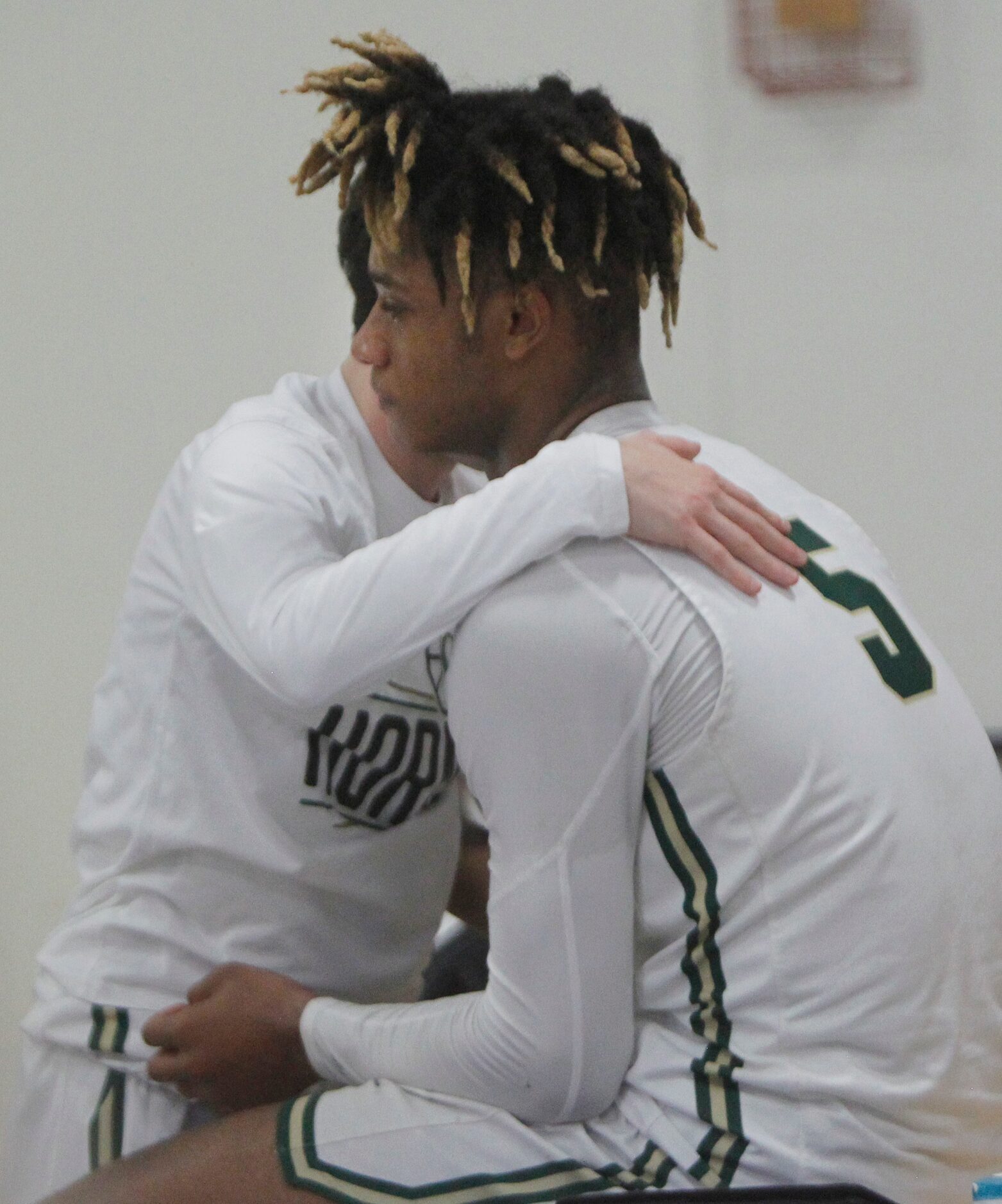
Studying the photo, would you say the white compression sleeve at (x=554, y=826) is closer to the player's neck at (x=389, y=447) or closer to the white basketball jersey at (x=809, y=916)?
the white basketball jersey at (x=809, y=916)

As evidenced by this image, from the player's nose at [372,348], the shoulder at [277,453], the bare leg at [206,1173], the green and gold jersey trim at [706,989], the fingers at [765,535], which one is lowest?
the bare leg at [206,1173]

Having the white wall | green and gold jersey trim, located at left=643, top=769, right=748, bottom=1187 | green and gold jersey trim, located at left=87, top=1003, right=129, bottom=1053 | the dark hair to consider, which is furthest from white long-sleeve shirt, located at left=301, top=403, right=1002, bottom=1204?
the white wall

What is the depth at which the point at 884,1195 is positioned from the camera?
907mm

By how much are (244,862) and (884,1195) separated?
60cm

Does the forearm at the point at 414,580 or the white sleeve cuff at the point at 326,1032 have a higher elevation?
the forearm at the point at 414,580

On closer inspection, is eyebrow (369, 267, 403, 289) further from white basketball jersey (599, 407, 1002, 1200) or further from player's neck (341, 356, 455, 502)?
white basketball jersey (599, 407, 1002, 1200)

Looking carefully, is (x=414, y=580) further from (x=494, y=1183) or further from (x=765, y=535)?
(x=494, y=1183)

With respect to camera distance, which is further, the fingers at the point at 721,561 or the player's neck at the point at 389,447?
the player's neck at the point at 389,447

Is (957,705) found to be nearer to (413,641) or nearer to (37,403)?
(413,641)

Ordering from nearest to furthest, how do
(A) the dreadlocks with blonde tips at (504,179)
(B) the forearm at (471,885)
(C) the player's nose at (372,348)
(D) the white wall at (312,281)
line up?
(A) the dreadlocks with blonde tips at (504,179)
(C) the player's nose at (372,348)
(B) the forearm at (471,885)
(D) the white wall at (312,281)


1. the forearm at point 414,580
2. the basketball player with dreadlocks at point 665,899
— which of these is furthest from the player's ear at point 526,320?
the forearm at point 414,580

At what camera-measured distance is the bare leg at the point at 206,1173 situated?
0.98m

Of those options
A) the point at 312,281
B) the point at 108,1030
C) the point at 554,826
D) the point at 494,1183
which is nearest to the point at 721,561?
the point at 554,826

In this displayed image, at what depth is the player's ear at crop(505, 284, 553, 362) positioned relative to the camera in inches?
42.3
